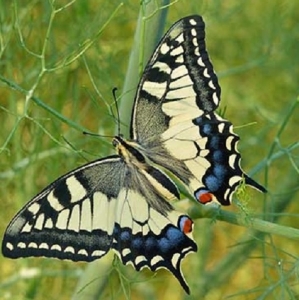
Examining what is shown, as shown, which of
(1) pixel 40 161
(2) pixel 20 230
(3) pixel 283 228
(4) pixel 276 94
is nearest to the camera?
(3) pixel 283 228

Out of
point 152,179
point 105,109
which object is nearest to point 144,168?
point 152,179

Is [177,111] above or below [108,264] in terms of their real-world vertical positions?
above

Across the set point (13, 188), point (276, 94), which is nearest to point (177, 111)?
point (13, 188)

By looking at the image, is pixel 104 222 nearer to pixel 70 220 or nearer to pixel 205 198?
pixel 70 220

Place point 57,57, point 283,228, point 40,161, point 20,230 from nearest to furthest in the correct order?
1. point 283,228
2. point 20,230
3. point 57,57
4. point 40,161

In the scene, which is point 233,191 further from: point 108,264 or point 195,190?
point 108,264

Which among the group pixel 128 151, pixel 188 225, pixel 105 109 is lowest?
pixel 188 225

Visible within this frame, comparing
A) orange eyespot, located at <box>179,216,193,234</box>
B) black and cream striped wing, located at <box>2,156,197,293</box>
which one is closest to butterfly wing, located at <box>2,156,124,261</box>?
black and cream striped wing, located at <box>2,156,197,293</box>
